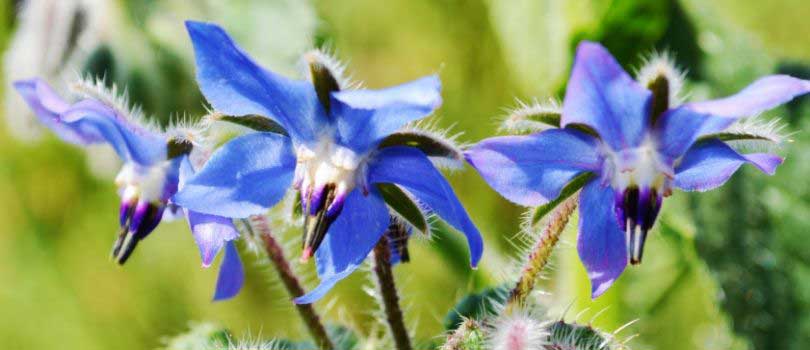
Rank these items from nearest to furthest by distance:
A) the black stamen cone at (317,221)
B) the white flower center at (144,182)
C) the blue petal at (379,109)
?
the blue petal at (379,109)
the black stamen cone at (317,221)
the white flower center at (144,182)

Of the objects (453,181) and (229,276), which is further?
(453,181)

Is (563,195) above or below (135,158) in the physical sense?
below

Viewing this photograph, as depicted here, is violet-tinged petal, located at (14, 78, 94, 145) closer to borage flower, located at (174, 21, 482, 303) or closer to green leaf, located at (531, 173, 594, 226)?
borage flower, located at (174, 21, 482, 303)

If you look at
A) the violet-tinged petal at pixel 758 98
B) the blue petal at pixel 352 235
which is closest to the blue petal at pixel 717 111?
the violet-tinged petal at pixel 758 98

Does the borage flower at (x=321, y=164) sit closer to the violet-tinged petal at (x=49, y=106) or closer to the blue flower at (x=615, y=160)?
the blue flower at (x=615, y=160)

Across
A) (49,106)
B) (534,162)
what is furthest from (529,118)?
(49,106)

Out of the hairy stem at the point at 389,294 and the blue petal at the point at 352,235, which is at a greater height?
the blue petal at the point at 352,235

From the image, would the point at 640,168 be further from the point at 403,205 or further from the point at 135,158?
the point at 135,158
